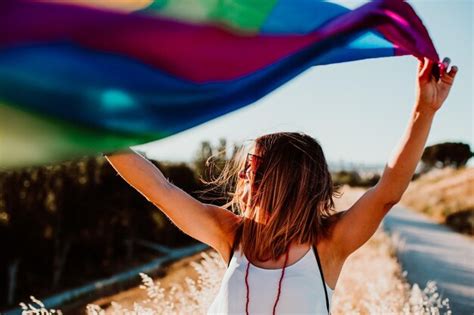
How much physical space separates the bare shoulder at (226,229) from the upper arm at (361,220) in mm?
382

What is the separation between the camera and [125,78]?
1.72 metres

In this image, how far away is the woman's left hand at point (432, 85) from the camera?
2125 mm

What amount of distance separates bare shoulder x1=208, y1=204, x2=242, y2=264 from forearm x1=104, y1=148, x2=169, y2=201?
0.22 meters

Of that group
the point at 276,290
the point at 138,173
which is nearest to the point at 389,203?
the point at 276,290

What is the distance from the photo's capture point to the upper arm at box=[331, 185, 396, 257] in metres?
2.11

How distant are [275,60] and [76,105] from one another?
0.74 meters

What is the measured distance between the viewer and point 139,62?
1726 mm

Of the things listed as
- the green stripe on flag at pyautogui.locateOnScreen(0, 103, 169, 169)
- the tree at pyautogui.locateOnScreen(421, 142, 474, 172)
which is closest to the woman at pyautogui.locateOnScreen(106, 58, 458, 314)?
the green stripe on flag at pyautogui.locateOnScreen(0, 103, 169, 169)

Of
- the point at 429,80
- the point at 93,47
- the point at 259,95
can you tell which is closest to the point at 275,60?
→ the point at 259,95

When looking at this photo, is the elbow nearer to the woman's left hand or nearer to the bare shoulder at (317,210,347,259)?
the bare shoulder at (317,210,347,259)

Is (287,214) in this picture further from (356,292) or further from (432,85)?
(356,292)

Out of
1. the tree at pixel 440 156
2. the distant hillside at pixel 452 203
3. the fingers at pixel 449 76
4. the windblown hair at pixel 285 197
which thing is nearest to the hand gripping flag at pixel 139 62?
the fingers at pixel 449 76

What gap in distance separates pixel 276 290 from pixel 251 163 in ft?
1.58

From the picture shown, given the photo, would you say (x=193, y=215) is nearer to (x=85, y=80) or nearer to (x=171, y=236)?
(x=85, y=80)
